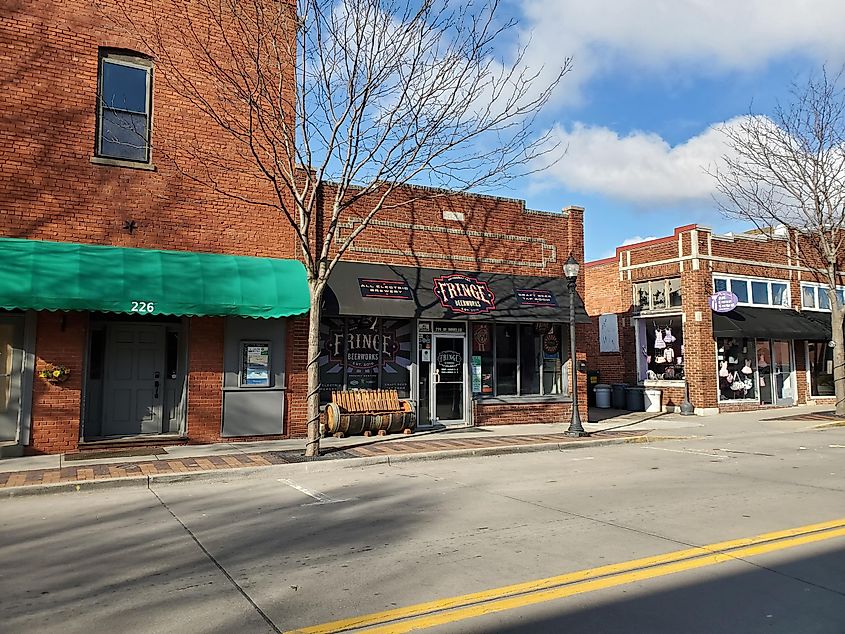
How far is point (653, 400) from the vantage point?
74.9 ft

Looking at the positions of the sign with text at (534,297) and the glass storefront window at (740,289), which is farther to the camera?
the glass storefront window at (740,289)

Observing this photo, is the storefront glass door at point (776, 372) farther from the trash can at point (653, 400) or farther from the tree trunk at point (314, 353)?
the tree trunk at point (314, 353)

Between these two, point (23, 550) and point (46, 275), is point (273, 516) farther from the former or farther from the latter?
point (46, 275)

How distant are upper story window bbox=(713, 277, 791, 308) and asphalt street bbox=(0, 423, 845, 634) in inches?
519

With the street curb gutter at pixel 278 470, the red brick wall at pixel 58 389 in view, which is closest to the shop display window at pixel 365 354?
the street curb gutter at pixel 278 470

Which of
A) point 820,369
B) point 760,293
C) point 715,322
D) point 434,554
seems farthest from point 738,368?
point 434,554

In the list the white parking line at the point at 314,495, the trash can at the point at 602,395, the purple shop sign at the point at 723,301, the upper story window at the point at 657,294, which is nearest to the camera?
the white parking line at the point at 314,495

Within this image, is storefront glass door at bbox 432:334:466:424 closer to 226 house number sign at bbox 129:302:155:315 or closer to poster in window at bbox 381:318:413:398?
poster in window at bbox 381:318:413:398

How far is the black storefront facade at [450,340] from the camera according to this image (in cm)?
1500

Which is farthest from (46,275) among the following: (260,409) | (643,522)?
(643,522)

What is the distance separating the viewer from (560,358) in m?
18.3

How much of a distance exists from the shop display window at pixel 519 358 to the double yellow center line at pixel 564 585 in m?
10.7

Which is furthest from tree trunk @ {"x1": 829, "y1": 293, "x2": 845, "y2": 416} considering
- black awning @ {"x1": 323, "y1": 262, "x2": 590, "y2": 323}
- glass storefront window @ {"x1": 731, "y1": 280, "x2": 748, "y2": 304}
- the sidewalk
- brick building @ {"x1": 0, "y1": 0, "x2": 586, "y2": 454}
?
brick building @ {"x1": 0, "y1": 0, "x2": 586, "y2": 454}

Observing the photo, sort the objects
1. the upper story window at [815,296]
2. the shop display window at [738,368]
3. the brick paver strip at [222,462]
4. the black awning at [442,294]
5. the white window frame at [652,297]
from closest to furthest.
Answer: the brick paver strip at [222,462] → the black awning at [442,294] → the shop display window at [738,368] → the white window frame at [652,297] → the upper story window at [815,296]
